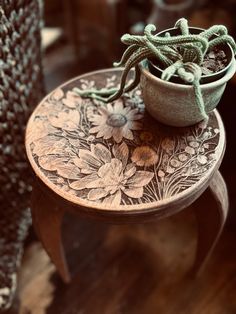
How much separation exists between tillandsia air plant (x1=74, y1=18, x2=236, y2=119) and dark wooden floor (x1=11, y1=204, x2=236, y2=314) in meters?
0.58

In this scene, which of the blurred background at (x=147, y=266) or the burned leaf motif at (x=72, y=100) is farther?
the blurred background at (x=147, y=266)

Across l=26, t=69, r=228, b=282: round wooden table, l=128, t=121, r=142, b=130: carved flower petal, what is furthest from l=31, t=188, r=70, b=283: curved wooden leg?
l=128, t=121, r=142, b=130: carved flower petal

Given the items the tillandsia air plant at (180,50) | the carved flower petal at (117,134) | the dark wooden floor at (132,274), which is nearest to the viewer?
the tillandsia air plant at (180,50)

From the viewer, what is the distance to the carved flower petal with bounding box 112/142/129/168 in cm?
82

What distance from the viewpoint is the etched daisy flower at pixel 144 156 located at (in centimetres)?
81

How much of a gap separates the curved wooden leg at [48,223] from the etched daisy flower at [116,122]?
18 centimetres

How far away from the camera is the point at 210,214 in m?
0.97

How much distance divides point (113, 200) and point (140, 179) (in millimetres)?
68

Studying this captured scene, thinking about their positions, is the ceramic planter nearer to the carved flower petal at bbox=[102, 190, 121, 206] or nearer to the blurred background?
the carved flower petal at bbox=[102, 190, 121, 206]

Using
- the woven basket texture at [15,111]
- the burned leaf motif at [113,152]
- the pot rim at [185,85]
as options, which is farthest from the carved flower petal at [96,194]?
the woven basket texture at [15,111]

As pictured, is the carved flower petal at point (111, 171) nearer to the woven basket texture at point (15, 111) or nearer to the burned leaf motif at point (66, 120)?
the burned leaf motif at point (66, 120)

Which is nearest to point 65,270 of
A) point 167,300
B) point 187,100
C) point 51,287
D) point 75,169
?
point 51,287

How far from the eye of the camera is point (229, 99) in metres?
1.28

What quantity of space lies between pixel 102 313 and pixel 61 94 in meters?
0.58
